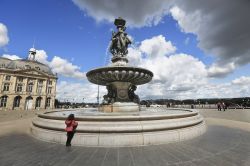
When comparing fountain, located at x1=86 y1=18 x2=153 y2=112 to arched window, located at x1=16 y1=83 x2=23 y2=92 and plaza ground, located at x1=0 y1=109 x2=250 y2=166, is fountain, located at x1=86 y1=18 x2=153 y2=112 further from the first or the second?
arched window, located at x1=16 y1=83 x2=23 y2=92

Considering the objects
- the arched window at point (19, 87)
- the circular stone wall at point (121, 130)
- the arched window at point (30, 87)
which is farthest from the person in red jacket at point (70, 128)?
the arched window at point (30, 87)

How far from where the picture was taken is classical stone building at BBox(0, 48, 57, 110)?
5659cm

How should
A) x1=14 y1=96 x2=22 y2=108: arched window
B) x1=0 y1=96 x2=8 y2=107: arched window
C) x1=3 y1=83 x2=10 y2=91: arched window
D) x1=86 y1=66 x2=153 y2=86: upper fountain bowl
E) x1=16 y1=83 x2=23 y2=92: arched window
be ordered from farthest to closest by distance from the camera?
x1=16 y1=83 x2=23 y2=92: arched window < x1=14 y1=96 x2=22 y2=108: arched window < x1=3 y1=83 x2=10 y2=91: arched window < x1=0 y1=96 x2=8 y2=107: arched window < x1=86 y1=66 x2=153 y2=86: upper fountain bowl

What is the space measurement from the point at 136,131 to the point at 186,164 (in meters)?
2.02

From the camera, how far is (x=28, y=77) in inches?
2419

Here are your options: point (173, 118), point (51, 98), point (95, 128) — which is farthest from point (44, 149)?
point (51, 98)

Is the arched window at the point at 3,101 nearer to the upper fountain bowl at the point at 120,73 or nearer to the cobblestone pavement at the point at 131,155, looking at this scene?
the upper fountain bowl at the point at 120,73

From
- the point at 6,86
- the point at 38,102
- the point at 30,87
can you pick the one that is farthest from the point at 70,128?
the point at 38,102

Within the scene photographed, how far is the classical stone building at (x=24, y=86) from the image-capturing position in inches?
2228

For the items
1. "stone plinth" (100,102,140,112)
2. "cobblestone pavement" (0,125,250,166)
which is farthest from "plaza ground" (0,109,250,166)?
"stone plinth" (100,102,140,112)

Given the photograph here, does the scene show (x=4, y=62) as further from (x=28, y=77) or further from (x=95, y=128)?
(x=95, y=128)

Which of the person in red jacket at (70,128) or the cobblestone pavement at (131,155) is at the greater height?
the person in red jacket at (70,128)

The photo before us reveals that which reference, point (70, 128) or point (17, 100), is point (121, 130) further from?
point (17, 100)

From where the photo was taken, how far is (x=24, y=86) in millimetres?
60125
